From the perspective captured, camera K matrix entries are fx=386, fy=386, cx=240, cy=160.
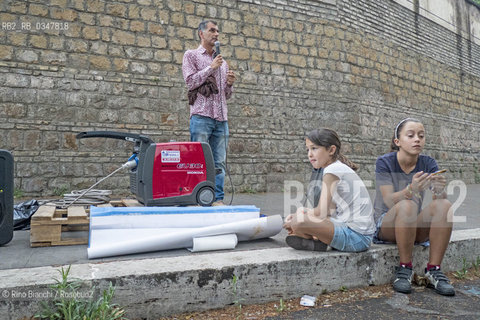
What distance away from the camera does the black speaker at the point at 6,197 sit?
2553mm

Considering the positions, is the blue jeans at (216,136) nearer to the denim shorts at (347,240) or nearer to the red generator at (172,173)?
the red generator at (172,173)

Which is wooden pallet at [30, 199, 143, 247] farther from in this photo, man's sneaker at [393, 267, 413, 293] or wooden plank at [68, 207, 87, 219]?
man's sneaker at [393, 267, 413, 293]

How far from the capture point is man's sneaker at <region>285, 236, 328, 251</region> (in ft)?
7.97

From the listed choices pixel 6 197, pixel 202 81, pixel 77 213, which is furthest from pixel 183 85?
pixel 6 197

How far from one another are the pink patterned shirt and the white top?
6.27ft

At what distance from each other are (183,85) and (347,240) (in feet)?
17.7

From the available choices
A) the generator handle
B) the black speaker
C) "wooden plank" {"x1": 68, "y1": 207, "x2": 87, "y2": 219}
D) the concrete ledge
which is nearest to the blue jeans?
the generator handle

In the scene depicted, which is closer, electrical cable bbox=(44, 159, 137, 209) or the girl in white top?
the girl in white top

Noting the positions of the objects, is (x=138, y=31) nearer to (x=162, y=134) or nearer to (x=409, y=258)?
(x=162, y=134)

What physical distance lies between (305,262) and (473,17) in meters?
15.5

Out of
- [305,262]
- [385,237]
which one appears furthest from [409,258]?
[305,262]

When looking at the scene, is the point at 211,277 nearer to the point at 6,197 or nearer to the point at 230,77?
the point at 6,197

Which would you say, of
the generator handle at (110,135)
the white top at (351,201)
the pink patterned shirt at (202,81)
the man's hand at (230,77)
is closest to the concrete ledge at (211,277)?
the white top at (351,201)

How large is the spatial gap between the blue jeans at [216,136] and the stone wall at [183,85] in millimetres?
2846
